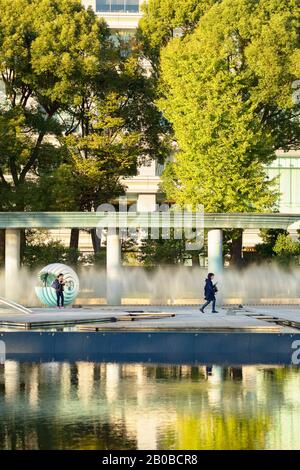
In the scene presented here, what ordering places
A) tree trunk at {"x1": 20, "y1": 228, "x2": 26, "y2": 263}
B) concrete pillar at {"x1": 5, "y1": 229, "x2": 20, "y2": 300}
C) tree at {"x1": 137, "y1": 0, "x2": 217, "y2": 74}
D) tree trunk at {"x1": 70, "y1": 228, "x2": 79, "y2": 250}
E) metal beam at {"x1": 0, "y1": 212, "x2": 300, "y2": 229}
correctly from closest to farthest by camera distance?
1. metal beam at {"x1": 0, "y1": 212, "x2": 300, "y2": 229}
2. concrete pillar at {"x1": 5, "y1": 229, "x2": 20, "y2": 300}
3. tree trunk at {"x1": 20, "y1": 228, "x2": 26, "y2": 263}
4. tree trunk at {"x1": 70, "y1": 228, "x2": 79, "y2": 250}
5. tree at {"x1": 137, "y1": 0, "x2": 217, "y2": 74}

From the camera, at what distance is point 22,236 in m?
54.1

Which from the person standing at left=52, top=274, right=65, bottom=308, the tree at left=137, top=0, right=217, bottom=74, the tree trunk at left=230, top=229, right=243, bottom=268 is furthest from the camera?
the tree at left=137, top=0, right=217, bottom=74

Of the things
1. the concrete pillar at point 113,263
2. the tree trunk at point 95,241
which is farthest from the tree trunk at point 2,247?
the concrete pillar at point 113,263

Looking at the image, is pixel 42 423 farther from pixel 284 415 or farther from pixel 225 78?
pixel 225 78

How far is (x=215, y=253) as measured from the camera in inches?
1858

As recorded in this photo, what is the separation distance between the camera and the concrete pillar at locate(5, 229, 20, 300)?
155 ft

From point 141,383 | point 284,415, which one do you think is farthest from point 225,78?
point 284,415

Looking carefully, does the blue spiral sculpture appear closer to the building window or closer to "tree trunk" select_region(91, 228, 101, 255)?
"tree trunk" select_region(91, 228, 101, 255)

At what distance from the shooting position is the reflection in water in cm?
1645

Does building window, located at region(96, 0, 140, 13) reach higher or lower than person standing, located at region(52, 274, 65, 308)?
higher

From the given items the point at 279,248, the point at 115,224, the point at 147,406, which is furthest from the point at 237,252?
the point at 147,406

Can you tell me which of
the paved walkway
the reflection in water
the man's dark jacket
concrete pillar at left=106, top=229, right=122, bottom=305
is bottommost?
the reflection in water

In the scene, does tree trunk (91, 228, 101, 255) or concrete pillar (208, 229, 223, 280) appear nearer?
concrete pillar (208, 229, 223, 280)

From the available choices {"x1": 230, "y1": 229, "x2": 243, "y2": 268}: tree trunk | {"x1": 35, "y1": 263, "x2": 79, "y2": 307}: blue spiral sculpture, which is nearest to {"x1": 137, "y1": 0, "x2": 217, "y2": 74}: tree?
{"x1": 230, "y1": 229, "x2": 243, "y2": 268}: tree trunk
